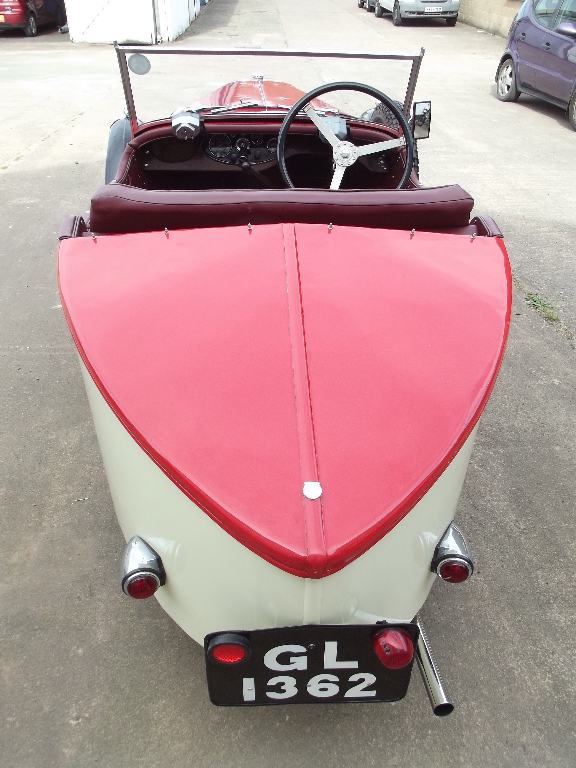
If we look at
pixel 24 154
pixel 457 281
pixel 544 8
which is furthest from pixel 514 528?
pixel 544 8

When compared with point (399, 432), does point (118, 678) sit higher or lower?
lower

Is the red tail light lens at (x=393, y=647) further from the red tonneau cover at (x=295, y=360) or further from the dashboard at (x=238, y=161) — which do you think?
the dashboard at (x=238, y=161)

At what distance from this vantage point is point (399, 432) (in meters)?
1.42

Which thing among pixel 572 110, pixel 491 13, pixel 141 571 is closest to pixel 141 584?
pixel 141 571

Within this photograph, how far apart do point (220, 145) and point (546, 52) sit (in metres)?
6.51

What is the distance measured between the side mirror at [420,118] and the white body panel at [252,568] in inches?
94.7

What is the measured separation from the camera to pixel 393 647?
1344 millimetres

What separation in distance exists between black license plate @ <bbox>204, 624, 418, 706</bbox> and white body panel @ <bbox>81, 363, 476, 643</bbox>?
0.04 metres

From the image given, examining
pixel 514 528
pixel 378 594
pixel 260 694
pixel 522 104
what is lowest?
pixel 522 104

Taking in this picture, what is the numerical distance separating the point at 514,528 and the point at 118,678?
1.57 meters

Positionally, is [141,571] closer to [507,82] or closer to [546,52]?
[546,52]

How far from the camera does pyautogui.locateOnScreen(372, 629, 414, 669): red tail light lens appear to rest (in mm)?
1346

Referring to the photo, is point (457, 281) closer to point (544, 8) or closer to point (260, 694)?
point (260, 694)

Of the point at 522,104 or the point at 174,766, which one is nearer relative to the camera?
the point at 174,766
